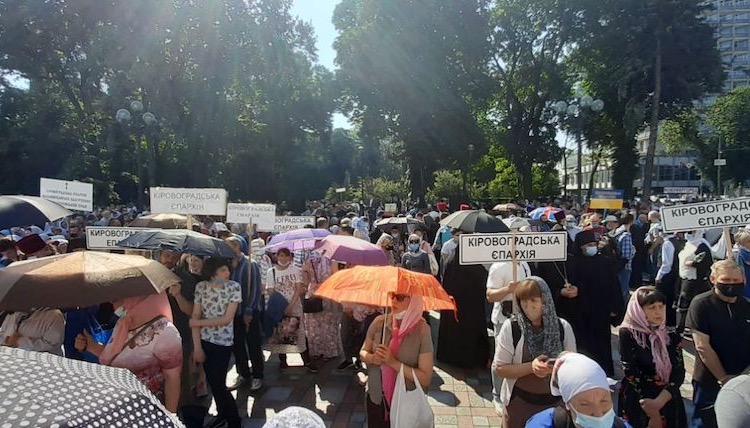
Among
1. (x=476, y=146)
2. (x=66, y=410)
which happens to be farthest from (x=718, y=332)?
(x=476, y=146)

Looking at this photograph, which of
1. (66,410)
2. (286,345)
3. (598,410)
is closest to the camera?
(66,410)

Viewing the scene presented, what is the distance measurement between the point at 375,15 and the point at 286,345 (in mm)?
28383

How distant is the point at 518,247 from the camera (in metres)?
4.83

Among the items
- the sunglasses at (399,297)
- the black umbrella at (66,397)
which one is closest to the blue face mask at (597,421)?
the sunglasses at (399,297)

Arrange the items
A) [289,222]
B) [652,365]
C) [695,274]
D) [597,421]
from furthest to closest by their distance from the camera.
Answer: [289,222] → [695,274] → [652,365] → [597,421]

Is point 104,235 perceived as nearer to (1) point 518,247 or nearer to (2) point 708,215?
(1) point 518,247

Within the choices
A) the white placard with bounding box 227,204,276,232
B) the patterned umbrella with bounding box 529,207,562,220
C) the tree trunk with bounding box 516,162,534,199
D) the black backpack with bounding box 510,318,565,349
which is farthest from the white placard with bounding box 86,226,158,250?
the tree trunk with bounding box 516,162,534,199

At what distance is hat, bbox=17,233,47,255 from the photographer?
623 centimetres

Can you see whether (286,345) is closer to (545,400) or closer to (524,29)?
(545,400)

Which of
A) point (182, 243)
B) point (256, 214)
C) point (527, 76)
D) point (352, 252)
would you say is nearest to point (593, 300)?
point (352, 252)

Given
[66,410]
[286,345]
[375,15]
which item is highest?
[375,15]

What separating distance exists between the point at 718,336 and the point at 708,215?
1947 millimetres

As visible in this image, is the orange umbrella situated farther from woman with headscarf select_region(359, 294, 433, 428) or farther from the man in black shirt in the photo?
the man in black shirt

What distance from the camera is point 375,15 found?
102ft
